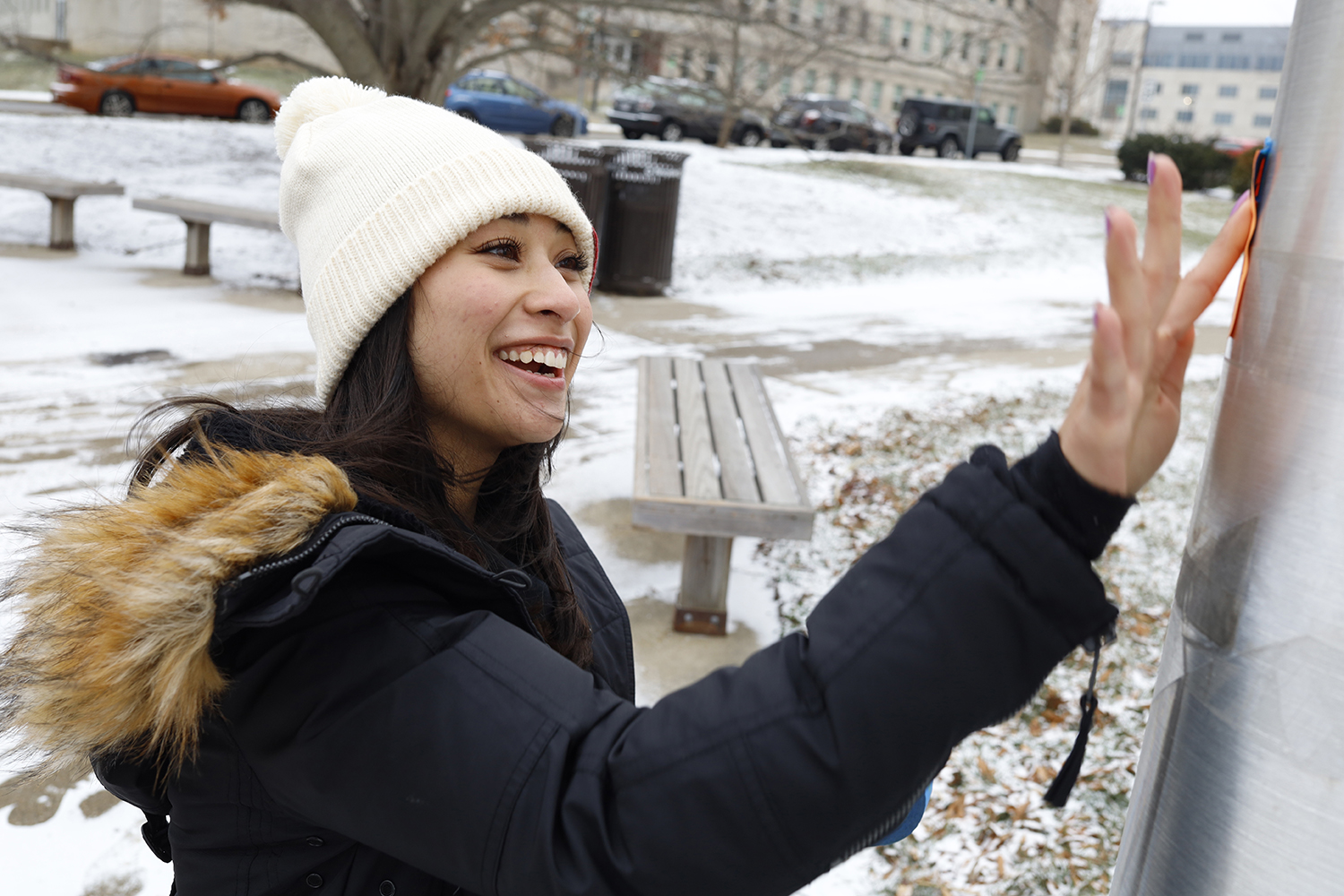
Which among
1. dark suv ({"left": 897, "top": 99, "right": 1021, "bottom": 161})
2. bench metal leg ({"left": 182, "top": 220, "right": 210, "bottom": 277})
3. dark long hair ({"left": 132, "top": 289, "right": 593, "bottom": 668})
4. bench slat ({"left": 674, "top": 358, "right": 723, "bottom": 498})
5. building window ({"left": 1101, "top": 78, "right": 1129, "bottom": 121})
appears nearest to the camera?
dark long hair ({"left": 132, "top": 289, "right": 593, "bottom": 668})

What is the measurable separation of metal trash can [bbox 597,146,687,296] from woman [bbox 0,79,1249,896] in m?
10.0

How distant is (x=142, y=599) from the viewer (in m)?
1.04

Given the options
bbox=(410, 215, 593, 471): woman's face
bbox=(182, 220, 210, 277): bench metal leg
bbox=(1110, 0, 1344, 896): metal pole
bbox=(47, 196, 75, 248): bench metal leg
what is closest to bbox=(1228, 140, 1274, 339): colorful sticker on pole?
bbox=(1110, 0, 1344, 896): metal pole

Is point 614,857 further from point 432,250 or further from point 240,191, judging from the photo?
point 240,191

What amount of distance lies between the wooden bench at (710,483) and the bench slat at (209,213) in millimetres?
5695

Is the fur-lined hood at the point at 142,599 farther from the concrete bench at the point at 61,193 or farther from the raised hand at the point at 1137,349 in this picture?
the concrete bench at the point at 61,193

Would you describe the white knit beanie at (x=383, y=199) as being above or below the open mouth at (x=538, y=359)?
above

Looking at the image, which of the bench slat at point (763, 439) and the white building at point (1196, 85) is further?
the white building at point (1196, 85)

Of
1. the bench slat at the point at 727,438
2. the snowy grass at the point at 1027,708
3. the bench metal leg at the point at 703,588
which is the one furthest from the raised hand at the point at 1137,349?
the bench metal leg at the point at 703,588

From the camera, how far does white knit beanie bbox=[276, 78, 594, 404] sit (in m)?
1.55

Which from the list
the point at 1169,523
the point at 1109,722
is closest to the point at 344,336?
the point at 1109,722

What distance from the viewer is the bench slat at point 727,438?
14.4 feet

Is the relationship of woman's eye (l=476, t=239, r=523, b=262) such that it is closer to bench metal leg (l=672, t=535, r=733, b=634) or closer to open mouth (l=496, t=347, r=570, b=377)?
open mouth (l=496, t=347, r=570, b=377)

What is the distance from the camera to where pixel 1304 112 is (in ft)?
3.61
